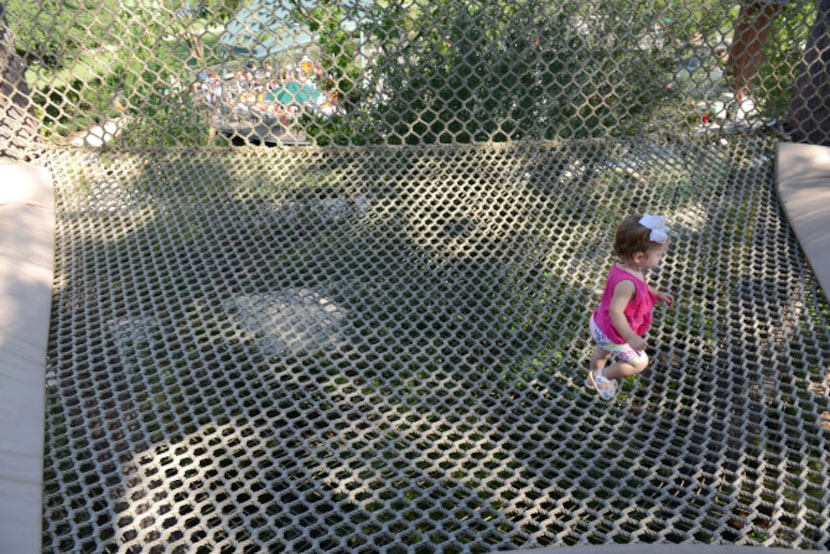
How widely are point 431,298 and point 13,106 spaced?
5.63 feet

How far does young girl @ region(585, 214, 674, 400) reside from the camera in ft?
4.61

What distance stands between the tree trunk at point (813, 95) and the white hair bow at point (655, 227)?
1.65 metres

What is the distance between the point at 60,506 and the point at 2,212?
48.7 inches

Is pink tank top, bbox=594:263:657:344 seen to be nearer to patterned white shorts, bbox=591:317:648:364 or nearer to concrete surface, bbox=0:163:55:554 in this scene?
patterned white shorts, bbox=591:317:648:364

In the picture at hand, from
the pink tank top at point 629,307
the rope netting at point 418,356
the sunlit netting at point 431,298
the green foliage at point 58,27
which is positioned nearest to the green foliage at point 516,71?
the sunlit netting at point 431,298

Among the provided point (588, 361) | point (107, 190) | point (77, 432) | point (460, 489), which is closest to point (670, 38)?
point (588, 361)

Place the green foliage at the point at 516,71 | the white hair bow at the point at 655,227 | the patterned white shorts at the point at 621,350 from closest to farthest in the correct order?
the white hair bow at the point at 655,227
the patterned white shorts at the point at 621,350
the green foliage at the point at 516,71

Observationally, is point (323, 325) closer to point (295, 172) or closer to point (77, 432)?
point (77, 432)

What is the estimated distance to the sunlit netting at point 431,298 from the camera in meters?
1.30

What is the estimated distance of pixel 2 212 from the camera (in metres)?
2.05

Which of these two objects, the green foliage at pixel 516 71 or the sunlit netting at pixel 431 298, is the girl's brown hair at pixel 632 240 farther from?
the green foliage at pixel 516 71

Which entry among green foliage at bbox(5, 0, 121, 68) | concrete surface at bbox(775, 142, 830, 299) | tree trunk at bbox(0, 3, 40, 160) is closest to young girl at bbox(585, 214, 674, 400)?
concrete surface at bbox(775, 142, 830, 299)

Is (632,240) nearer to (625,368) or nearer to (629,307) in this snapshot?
(629,307)

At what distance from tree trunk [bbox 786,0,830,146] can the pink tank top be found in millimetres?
1562
